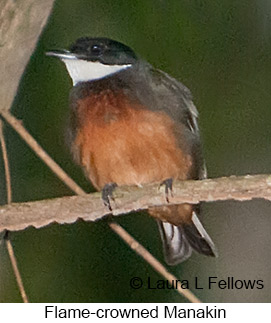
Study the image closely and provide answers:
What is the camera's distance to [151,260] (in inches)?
37.5

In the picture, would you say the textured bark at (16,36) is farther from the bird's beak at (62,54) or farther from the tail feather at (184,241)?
the tail feather at (184,241)

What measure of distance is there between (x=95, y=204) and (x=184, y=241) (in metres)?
0.20

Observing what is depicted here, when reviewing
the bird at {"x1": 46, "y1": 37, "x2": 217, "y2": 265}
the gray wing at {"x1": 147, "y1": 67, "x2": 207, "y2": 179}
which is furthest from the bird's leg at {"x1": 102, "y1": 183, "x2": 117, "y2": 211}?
the gray wing at {"x1": 147, "y1": 67, "x2": 207, "y2": 179}

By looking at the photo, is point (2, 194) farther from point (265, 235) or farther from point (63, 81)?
point (265, 235)

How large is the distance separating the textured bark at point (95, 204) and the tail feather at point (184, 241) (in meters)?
0.12

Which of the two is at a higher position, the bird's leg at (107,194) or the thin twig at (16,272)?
the bird's leg at (107,194)

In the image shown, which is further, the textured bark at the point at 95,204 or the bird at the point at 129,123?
the bird at the point at 129,123

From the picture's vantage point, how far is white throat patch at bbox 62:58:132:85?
0.99 meters

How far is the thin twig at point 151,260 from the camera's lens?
3.04 ft
